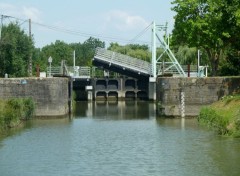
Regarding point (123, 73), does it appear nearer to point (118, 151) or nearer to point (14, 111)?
point (14, 111)

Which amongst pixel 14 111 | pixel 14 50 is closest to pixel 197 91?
pixel 14 111

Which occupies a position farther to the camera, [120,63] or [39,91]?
[120,63]

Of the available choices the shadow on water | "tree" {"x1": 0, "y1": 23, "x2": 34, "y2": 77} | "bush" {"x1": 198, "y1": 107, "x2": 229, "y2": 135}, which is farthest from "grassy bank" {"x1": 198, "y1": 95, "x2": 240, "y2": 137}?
"tree" {"x1": 0, "y1": 23, "x2": 34, "y2": 77}

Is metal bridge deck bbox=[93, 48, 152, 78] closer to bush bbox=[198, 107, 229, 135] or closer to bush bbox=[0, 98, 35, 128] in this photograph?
bush bbox=[0, 98, 35, 128]

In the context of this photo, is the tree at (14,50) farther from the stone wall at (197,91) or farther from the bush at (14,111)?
the stone wall at (197,91)

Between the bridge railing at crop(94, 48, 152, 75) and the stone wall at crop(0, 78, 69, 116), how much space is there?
1603 cm

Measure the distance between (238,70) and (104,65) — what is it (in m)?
15.0

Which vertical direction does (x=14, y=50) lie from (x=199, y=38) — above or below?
above

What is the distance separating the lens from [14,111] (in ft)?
Answer: 93.4

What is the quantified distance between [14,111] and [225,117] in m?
10.2

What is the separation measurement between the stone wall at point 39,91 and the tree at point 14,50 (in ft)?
51.2

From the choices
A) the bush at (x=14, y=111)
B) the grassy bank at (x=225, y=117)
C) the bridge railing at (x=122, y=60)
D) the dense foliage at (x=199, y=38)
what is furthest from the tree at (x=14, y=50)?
the grassy bank at (x=225, y=117)

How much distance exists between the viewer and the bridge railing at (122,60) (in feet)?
170

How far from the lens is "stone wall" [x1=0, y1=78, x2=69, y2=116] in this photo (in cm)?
3531
